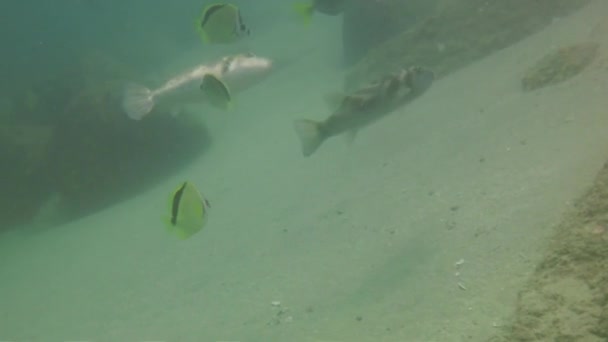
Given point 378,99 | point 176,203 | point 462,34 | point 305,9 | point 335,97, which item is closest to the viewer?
point 176,203

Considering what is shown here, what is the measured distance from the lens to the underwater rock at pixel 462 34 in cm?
1022

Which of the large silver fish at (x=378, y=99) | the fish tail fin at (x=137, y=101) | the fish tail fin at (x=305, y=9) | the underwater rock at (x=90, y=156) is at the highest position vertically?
the underwater rock at (x=90, y=156)

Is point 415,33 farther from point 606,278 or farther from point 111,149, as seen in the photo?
point 606,278

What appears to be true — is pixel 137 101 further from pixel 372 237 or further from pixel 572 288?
pixel 572 288

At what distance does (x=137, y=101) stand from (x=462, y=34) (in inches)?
262

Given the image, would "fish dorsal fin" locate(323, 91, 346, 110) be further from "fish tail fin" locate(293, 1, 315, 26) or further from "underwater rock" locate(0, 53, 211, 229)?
"underwater rock" locate(0, 53, 211, 229)

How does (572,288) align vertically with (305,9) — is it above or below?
below

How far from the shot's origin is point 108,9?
7394 centimetres

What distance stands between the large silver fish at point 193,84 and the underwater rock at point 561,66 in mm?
3445

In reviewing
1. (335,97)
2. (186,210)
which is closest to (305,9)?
(335,97)

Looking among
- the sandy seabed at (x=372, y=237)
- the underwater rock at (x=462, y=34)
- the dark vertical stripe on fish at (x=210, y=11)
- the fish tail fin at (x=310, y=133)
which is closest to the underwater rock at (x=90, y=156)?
the sandy seabed at (x=372, y=237)

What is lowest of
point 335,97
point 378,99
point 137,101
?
point 378,99

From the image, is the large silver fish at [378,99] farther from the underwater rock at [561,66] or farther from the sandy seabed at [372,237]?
the underwater rock at [561,66]

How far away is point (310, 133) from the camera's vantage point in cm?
531
